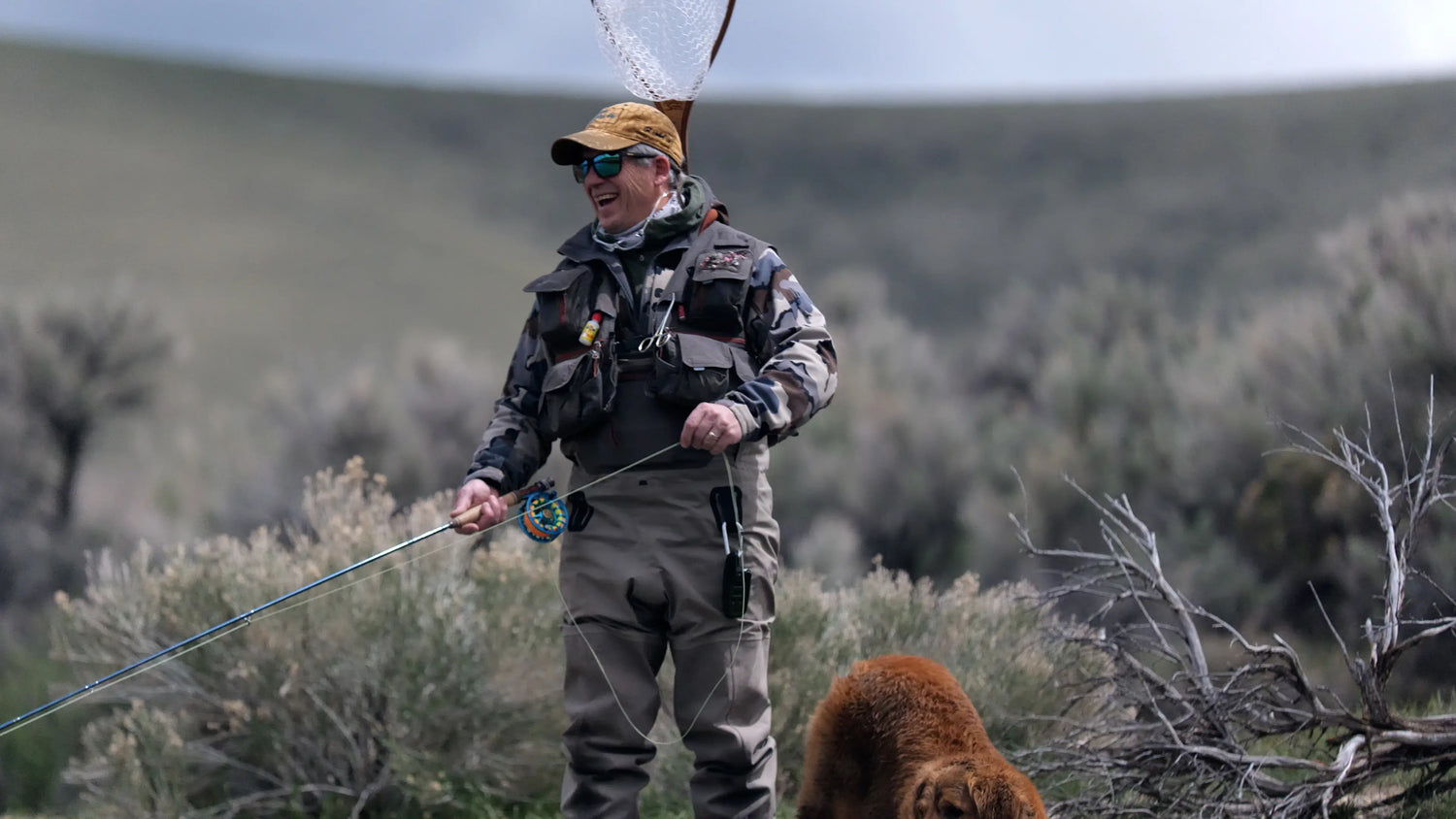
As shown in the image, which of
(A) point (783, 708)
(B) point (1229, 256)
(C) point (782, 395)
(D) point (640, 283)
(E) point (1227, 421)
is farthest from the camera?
(B) point (1229, 256)

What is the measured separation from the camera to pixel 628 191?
12.8ft

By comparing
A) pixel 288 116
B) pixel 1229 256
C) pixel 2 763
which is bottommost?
pixel 1229 256

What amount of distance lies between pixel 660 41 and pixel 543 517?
1.56 metres

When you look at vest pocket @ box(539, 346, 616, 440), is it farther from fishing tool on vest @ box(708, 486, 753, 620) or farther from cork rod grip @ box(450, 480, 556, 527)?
fishing tool on vest @ box(708, 486, 753, 620)

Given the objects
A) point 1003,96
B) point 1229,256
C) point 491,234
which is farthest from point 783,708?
point 1003,96

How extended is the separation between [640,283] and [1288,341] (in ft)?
29.9

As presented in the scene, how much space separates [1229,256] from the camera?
32812 millimetres

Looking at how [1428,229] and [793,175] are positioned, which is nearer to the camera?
[1428,229]

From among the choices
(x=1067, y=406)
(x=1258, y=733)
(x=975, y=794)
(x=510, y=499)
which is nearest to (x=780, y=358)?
(x=510, y=499)

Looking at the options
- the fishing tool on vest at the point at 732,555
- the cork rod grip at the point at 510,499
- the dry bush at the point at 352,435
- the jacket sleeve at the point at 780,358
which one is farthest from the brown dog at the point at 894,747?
the dry bush at the point at 352,435

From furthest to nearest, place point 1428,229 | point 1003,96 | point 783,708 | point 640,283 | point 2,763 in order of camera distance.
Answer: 1. point 1003,96
2. point 1428,229
3. point 2,763
4. point 783,708
5. point 640,283

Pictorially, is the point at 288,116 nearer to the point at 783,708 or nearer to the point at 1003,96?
the point at 1003,96

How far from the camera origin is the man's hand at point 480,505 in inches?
146

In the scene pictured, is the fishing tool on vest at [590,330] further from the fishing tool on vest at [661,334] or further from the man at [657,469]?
the fishing tool on vest at [661,334]
